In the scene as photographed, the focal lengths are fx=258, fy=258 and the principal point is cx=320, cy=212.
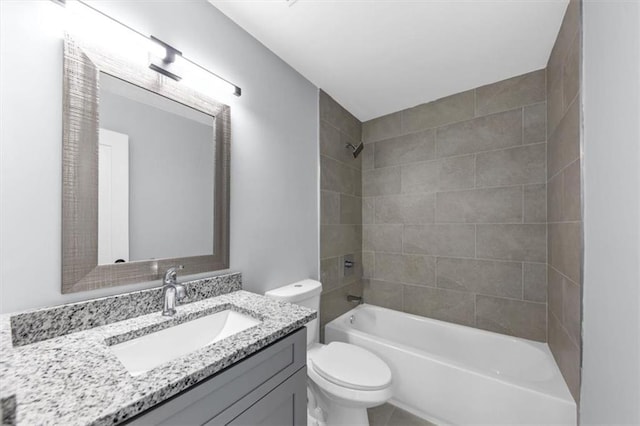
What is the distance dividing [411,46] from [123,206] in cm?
185

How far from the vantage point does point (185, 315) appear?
1.05 meters

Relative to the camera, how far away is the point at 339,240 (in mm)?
2367

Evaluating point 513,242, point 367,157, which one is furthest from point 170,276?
point 513,242

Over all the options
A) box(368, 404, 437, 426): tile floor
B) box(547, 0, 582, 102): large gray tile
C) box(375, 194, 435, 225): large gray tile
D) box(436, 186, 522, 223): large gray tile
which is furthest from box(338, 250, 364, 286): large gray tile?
box(547, 0, 582, 102): large gray tile

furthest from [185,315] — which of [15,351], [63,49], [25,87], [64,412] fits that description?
[63,49]

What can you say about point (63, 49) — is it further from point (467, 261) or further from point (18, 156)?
point (467, 261)

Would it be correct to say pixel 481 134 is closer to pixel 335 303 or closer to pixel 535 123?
pixel 535 123

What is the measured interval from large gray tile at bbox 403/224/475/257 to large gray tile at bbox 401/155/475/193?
0.35 meters

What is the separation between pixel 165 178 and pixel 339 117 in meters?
1.69

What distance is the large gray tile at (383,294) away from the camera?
2.51 m

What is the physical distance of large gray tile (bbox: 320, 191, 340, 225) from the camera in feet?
7.08

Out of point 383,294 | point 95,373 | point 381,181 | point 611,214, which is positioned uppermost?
point 381,181

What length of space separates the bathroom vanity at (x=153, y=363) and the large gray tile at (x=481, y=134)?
1.95m

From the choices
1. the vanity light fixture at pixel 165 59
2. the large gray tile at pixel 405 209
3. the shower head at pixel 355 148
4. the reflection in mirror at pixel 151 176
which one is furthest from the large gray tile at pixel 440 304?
the vanity light fixture at pixel 165 59
